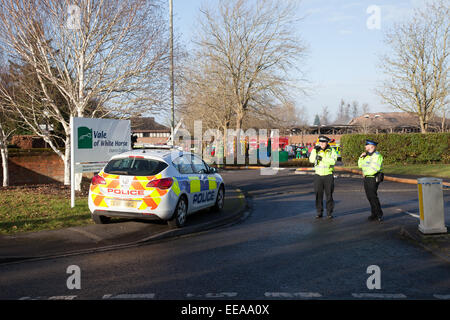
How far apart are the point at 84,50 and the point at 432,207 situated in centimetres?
970

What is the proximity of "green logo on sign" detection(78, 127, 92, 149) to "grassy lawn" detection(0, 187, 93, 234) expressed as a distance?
4.57 feet

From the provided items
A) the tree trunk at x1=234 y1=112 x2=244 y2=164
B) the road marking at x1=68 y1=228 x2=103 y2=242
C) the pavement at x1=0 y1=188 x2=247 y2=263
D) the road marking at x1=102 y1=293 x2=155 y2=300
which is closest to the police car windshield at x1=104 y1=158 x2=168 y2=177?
the pavement at x1=0 y1=188 x2=247 y2=263

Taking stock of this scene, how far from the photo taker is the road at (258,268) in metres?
5.02

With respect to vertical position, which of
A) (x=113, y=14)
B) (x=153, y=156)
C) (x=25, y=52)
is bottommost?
(x=153, y=156)

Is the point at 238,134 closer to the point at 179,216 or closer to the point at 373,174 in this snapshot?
the point at 373,174

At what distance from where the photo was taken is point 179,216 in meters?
8.80

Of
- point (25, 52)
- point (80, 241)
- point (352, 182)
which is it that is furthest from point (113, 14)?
point (352, 182)

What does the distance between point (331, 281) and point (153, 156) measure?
14.9 feet

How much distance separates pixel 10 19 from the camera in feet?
39.5

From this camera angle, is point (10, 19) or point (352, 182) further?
point (352, 182)

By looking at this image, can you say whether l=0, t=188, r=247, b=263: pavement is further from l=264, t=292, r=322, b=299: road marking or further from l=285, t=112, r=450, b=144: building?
l=285, t=112, r=450, b=144: building

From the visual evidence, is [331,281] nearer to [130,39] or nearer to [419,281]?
[419,281]

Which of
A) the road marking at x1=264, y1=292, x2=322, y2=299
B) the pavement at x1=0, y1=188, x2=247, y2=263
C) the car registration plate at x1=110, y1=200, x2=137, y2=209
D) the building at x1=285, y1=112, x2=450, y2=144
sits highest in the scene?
the building at x1=285, y1=112, x2=450, y2=144

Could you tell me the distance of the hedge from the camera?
2775cm
